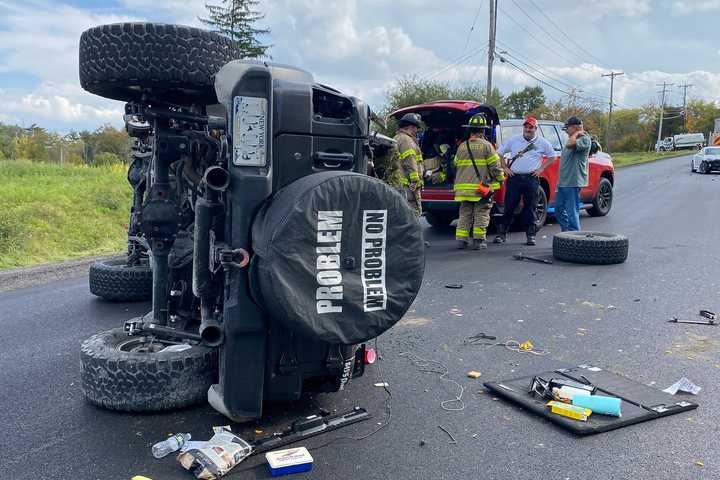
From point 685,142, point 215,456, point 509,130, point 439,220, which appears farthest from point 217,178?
point 685,142

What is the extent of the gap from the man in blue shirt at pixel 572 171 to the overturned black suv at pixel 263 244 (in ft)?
20.2

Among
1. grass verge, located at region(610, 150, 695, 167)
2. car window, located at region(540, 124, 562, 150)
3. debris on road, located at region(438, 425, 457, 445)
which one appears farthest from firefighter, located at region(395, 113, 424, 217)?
grass verge, located at region(610, 150, 695, 167)

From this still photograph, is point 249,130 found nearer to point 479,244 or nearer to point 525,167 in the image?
point 479,244

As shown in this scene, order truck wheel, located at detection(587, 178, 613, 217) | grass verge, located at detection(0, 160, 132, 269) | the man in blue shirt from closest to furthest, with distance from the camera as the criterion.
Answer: the man in blue shirt
grass verge, located at detection(0, 160, 132, 269)
truck wheel, located at detection(587, 178, 613, 217)

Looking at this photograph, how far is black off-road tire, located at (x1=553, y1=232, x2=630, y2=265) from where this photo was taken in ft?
23.4

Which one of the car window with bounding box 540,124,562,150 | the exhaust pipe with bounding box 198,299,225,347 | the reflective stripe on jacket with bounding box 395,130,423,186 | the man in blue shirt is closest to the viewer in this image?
the exhaust pipe with bounding box 198,299,225,347

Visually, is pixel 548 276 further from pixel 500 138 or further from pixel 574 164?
pixel 500 138

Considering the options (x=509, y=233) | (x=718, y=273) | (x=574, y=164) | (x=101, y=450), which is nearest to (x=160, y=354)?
(x=101, y=450)

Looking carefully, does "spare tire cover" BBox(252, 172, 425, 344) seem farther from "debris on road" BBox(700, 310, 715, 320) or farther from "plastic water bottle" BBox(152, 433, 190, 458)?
"debris on road" BBox(700, 310, 715, 320)

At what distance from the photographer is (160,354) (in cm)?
307

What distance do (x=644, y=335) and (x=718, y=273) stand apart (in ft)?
9.86

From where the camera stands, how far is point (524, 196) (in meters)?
8.77

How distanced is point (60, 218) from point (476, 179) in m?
8.54

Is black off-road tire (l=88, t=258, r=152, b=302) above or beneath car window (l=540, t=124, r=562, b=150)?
beneath
